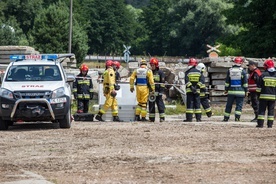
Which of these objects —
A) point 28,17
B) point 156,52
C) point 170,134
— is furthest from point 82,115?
point 156,52

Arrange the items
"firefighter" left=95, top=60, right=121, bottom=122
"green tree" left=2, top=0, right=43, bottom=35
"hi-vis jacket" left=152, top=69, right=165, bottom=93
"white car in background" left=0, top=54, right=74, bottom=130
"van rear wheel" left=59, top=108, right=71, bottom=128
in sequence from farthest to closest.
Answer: "green tree" left=2, top=0, right=43, bottom=35 < "hi-vis jacket" left=152, top=69, right=165, bottom=93 < "firefighter" left=95, top=60, right=121, bottom=122 < "van rear wheel" left=59, top=108, right=71, bottom=128 < "white car in background" left=0, top=54, right=74, bottom=130

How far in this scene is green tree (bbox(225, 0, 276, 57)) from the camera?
51062mm

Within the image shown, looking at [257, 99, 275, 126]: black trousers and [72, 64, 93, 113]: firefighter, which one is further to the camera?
[72, 64, 93, 113]: firefighter

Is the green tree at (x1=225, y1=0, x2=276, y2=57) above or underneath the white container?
above

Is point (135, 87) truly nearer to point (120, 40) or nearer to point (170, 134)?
point (170, 134)

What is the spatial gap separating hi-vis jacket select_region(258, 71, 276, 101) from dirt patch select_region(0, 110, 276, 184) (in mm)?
905

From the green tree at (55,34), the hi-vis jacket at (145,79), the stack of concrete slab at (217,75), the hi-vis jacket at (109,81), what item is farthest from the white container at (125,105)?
the green tree at (55,34)

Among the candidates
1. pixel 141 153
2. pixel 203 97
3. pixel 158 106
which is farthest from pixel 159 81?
pixel 141 153

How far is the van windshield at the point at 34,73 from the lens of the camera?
77.0 feet

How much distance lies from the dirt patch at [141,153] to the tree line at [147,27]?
1124 inches

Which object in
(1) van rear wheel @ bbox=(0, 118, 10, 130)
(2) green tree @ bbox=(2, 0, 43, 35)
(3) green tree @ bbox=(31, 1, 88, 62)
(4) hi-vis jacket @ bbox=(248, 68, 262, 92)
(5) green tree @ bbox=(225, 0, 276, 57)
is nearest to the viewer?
(1) van rear wheel @ bbox=(0, 118, 10, 130)

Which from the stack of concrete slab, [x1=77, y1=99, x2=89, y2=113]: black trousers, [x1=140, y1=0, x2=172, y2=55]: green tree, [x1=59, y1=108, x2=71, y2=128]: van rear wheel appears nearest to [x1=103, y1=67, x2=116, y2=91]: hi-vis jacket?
[x1=77, y1=99, x2=89, y2=113]: black trousers

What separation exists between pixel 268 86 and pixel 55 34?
57.6 metres

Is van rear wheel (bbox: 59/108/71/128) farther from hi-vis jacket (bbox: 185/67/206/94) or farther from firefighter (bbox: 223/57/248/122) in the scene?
firefighter (bbox: 223/57/248/122)
